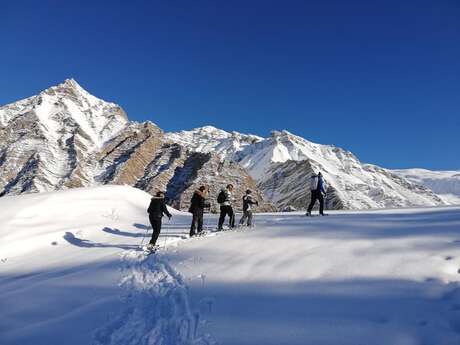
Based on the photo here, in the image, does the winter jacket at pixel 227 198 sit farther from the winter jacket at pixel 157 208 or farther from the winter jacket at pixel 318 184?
the winter jacket at pixel 318 184

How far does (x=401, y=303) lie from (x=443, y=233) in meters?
5.18

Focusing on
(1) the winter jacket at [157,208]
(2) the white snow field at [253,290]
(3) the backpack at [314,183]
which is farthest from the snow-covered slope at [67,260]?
(3) the backpack at [314,183]

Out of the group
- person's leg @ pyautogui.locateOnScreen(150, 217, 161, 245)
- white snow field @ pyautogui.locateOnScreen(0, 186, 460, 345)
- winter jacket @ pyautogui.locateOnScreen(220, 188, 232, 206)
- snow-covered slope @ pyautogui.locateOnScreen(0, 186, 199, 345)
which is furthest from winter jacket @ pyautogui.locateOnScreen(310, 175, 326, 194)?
person's leg @ pyautogui.locateOnScreen(150, 217, 161, 245)

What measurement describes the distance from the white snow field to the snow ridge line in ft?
0.11

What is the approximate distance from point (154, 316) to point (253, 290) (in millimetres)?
2111

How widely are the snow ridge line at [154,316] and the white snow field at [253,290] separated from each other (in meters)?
0.03

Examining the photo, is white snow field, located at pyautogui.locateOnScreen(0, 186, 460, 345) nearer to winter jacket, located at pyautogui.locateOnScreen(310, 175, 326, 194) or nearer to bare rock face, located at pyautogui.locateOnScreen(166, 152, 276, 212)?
winter jacket, located at pyautogui.locateOnScreen(310, 175, 326, 194)

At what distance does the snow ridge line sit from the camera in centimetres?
848

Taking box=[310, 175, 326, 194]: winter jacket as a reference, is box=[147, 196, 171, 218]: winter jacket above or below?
below

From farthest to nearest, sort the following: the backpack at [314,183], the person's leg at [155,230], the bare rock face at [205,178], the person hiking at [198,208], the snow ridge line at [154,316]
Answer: the bare rock face at [205,178], the backpack at [314,183], the person hiking at [198,208], the person's leg at [155,230], the snow ridge line at [154,316]

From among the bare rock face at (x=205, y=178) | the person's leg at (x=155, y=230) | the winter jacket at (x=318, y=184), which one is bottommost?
the person's leg at (x=155, y=230)

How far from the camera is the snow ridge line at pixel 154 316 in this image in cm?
848

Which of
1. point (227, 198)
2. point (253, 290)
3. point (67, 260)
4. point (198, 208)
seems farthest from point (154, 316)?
point (227, 198)

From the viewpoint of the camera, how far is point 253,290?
1010 cm
